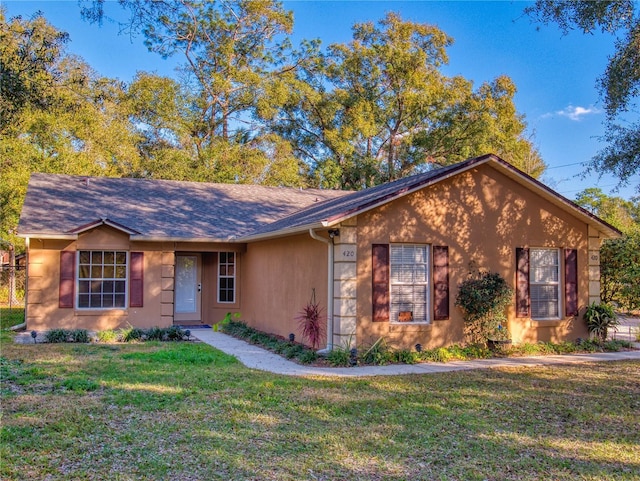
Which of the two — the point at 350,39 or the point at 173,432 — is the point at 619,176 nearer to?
the point at 173,432

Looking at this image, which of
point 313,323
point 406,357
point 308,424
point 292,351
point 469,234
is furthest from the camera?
point 469,234

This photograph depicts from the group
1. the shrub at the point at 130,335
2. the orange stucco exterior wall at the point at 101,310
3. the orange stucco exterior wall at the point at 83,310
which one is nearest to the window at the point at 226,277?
the orange stucco exterior wall at the point at 101,310

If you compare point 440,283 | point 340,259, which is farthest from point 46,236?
point 440,283

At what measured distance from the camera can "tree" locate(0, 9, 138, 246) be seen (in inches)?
286

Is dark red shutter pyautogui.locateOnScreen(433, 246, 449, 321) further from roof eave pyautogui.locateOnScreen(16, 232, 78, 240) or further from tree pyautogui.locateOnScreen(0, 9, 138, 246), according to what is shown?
roof eave pyautogui.locateOnScreen(16, 232, 78, 240)

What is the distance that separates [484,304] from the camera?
35.7 feet

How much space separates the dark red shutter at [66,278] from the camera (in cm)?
1385

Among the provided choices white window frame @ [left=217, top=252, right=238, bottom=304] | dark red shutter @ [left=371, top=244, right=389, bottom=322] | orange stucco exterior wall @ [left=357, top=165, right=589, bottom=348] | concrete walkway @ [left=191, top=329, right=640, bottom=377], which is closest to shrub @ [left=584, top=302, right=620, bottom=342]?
orange stucco exterior wall @ [left=357, top=165, right=589, bottom=348]

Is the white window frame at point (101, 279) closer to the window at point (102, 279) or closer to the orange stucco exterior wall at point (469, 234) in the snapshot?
the window at point (102, 279)

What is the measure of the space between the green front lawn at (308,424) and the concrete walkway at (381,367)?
0.53 m

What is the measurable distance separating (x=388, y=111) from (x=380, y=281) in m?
22.7

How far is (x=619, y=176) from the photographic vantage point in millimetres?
9422

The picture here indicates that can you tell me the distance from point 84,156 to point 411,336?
18.8 metres

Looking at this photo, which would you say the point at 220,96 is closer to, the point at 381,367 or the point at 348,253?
the point at 348,253
